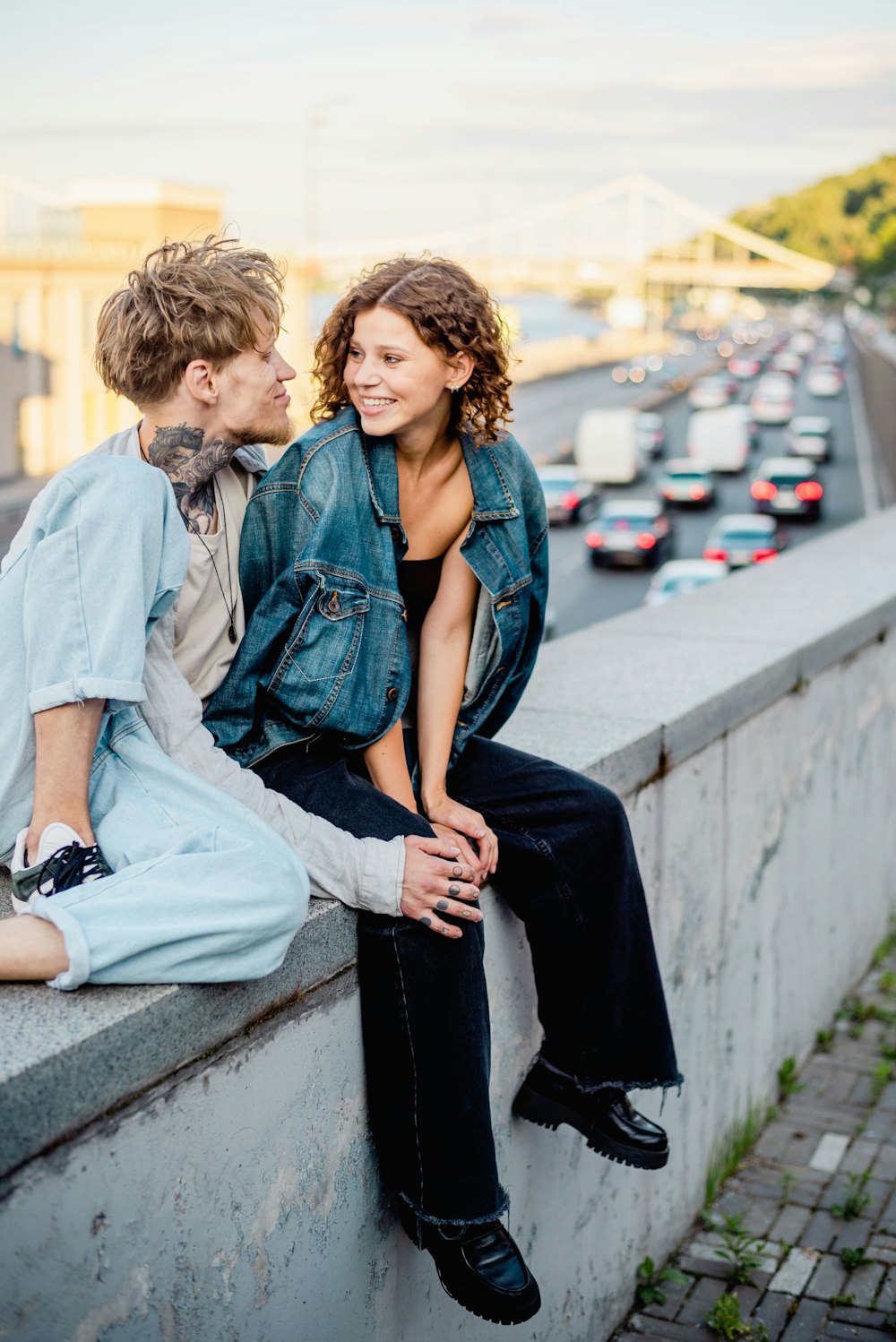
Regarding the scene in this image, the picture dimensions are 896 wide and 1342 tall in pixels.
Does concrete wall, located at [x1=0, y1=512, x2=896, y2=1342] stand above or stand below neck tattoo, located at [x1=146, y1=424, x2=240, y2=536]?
below

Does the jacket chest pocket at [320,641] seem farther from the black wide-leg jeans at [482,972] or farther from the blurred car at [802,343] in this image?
the blurred car at [802,343]

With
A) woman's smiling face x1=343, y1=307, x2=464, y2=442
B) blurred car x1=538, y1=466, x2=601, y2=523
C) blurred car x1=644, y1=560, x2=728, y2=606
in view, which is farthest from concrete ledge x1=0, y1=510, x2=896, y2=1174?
blurred car x1=538, y1=466, x2=601, y2=523

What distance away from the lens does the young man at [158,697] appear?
76.9 inches

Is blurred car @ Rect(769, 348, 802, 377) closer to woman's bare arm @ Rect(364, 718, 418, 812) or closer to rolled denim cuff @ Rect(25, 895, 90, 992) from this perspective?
woman's bare arm @ Rect(364, 718, 418, 812)

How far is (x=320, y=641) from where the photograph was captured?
253 cm

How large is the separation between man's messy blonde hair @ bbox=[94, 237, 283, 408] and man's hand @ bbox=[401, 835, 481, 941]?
848 mm

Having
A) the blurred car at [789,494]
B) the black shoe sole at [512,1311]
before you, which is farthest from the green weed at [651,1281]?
the blurred car at [789,494]

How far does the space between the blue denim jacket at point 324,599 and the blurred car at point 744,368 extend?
3721 inches

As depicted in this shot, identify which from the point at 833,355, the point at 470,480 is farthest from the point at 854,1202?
the point at 833,355

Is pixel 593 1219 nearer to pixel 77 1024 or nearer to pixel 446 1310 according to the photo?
pixel 446 1310

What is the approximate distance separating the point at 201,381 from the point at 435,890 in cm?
90

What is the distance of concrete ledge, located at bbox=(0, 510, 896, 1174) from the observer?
1728 millimetres

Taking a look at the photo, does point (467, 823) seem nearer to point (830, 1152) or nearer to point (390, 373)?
point (390, 373)

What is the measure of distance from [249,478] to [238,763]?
0.57 metres
